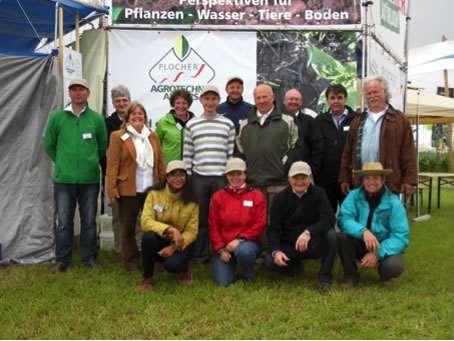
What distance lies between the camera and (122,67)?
7637mm

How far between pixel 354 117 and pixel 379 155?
52 cm

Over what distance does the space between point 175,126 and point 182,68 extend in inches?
67.9

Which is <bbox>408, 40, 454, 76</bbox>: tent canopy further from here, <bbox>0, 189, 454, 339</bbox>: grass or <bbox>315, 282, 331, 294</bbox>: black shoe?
<bbox>315, 282, 331, 294</bbox>: black shoe

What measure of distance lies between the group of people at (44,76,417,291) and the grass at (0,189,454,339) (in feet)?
0.69

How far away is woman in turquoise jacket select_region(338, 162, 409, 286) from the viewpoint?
17.0 ft

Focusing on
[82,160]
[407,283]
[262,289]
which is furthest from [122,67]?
[407,283]

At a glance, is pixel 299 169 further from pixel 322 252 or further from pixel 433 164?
pixel 433 164

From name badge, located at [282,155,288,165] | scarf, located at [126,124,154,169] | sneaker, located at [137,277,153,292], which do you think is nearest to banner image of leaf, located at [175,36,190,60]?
scarf, located at [126,124,154,169]

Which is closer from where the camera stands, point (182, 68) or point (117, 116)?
Result: point (117, 116)

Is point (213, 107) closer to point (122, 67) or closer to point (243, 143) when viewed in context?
point (243, 143)

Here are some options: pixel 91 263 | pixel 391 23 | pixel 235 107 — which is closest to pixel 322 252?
pixel 235 107

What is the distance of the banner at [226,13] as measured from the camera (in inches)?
292

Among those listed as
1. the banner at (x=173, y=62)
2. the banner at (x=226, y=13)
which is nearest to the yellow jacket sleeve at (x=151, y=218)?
the banner at (x=173, y=62)

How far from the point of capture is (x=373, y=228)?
5273 millimetres
